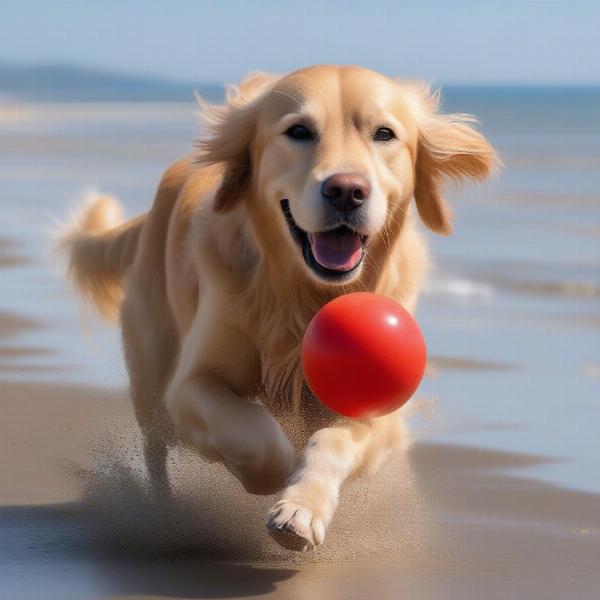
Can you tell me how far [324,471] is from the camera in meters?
4.05

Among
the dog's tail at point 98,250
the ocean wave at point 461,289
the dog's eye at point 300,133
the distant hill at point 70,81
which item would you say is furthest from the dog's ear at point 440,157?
the distant hill at point 70,81

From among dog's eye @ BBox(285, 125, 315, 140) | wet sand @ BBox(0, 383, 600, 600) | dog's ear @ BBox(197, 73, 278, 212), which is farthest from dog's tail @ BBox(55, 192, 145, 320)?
dog's eye @ BBox(285, 125, 315, 140)

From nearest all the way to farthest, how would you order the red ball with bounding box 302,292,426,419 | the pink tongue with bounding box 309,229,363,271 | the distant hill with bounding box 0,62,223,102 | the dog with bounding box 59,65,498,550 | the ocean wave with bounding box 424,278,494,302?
the red ball with bounding box 302,292,426,419 < the dog with bounding box 59,65,498,550 < the pink tongue with bounding box 309,229,363,271 < the ocean wave with bounding box 424,278,494,302 < the distant hill with bounding box 0,62,223,102

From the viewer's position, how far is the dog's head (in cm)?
414

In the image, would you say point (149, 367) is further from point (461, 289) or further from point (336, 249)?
point (461, 289)

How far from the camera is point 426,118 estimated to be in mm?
4715

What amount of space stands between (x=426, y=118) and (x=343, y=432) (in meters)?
1.08

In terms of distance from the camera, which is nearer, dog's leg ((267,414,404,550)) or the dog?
dog's leg ((267,414,404,550))

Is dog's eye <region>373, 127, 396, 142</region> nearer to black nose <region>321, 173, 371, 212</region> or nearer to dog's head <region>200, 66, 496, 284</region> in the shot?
dog's head <region>200, 66, 496, 284</region>

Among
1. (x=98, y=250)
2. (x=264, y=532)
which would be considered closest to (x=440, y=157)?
(x=264, y=532)

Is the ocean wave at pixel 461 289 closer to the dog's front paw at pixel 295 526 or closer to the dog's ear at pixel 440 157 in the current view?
the dog's ear at pixel 440 157

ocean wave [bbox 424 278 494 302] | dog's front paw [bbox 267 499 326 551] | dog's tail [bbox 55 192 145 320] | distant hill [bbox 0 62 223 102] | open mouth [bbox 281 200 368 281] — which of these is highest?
distant hill [bbox 0 62 223 102]

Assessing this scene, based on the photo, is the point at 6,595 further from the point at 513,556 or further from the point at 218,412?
the point at 513,556

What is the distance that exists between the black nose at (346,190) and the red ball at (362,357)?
0.27 meters
